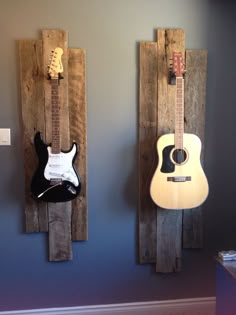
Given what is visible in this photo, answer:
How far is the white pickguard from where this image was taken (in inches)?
71.1

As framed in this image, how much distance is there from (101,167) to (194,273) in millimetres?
943

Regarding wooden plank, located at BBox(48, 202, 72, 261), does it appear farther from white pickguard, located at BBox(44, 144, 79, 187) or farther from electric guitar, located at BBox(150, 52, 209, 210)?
electric guitar, located at BBox(150, 52, 209, 210)

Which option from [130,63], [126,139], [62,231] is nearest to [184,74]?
[130,63]

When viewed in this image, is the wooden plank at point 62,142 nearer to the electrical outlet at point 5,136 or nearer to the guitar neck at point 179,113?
the electrical outlet at point 5,136

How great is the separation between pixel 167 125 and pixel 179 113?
14 centimetres

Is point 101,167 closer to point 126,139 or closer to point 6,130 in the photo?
point 126,139

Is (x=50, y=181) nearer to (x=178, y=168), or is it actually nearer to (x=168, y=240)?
(x=178, y=168)

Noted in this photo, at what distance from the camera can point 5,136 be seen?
1.89m

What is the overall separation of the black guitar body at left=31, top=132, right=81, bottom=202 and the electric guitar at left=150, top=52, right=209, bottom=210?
1.52ft

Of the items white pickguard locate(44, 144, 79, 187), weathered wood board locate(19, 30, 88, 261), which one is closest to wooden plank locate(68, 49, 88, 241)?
weathered wood board locate(19, 30, 88, 261)

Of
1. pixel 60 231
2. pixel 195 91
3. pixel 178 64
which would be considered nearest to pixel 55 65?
pixel 178 64

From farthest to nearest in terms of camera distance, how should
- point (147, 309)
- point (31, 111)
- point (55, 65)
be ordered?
point (147, 309) < point (31, 111) < point (55, 65)

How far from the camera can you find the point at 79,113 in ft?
6.24

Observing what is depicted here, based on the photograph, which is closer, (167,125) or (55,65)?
(55,65)
